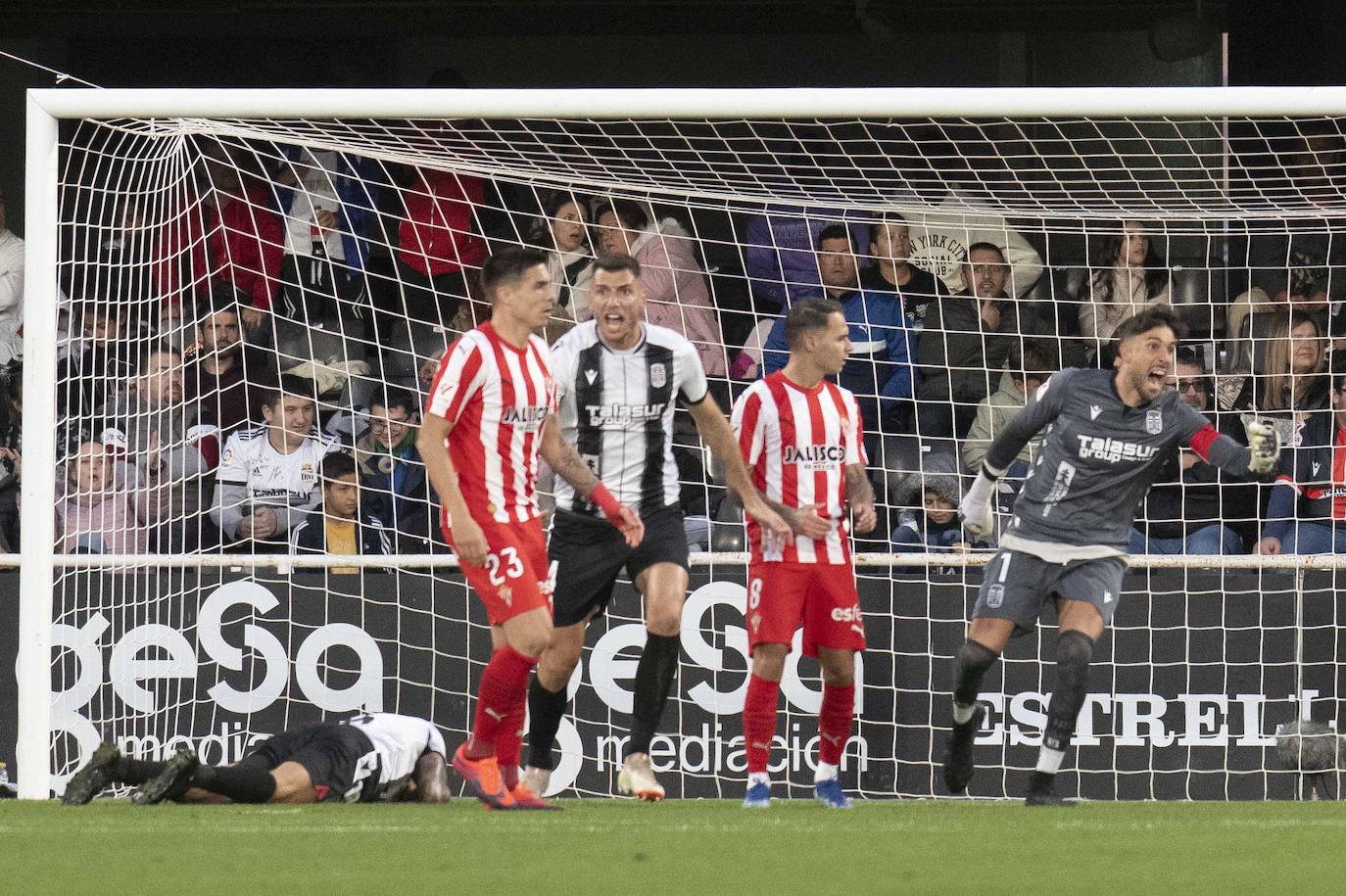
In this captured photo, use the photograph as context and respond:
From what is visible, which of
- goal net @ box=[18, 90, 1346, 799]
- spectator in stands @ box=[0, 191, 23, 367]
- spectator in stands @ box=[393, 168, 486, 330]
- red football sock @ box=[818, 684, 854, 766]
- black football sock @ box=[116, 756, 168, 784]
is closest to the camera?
black football sock @ box=[116, 756, 168, 784]

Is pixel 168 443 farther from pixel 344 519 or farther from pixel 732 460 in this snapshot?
pixel 732 460

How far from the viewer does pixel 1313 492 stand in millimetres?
9016

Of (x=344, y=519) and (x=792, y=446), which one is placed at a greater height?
(x=792, y=446)

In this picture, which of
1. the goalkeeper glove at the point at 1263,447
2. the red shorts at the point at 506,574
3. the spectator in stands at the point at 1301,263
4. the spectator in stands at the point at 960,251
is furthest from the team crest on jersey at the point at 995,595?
the spectator in stands at the point at 1301,263

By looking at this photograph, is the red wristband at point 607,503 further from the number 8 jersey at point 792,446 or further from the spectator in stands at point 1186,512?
the spectator in stands at point 1186,512

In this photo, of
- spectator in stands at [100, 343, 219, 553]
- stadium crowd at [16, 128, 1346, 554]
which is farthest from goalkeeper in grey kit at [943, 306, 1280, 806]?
spectator in stands at [100, 343, 219, 553]

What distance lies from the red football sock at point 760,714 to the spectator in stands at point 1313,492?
294 cm

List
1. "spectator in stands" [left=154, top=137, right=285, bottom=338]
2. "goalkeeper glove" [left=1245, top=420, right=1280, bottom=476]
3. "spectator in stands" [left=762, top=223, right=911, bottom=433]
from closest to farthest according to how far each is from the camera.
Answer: "goalkeeper glove" [left=1245, top=420, right=1280, bottom=476], "spectator in stands" [left=762, top=223, right=911, bottom=433], "spectator in stands" [left=154, top=137, right=285, bottom=338]

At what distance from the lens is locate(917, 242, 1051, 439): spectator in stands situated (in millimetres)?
9062

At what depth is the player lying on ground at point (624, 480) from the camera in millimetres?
6785

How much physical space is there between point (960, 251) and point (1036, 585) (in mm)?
3259

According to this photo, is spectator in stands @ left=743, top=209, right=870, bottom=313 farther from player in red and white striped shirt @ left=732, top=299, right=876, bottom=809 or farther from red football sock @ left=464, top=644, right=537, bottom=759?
red football sock @ left=464, top=644, right=537, bottom=759

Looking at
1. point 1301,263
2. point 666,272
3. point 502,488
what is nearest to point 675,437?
point 666,272

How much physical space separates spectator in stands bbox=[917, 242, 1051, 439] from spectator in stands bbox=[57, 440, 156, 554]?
360 centimetres
